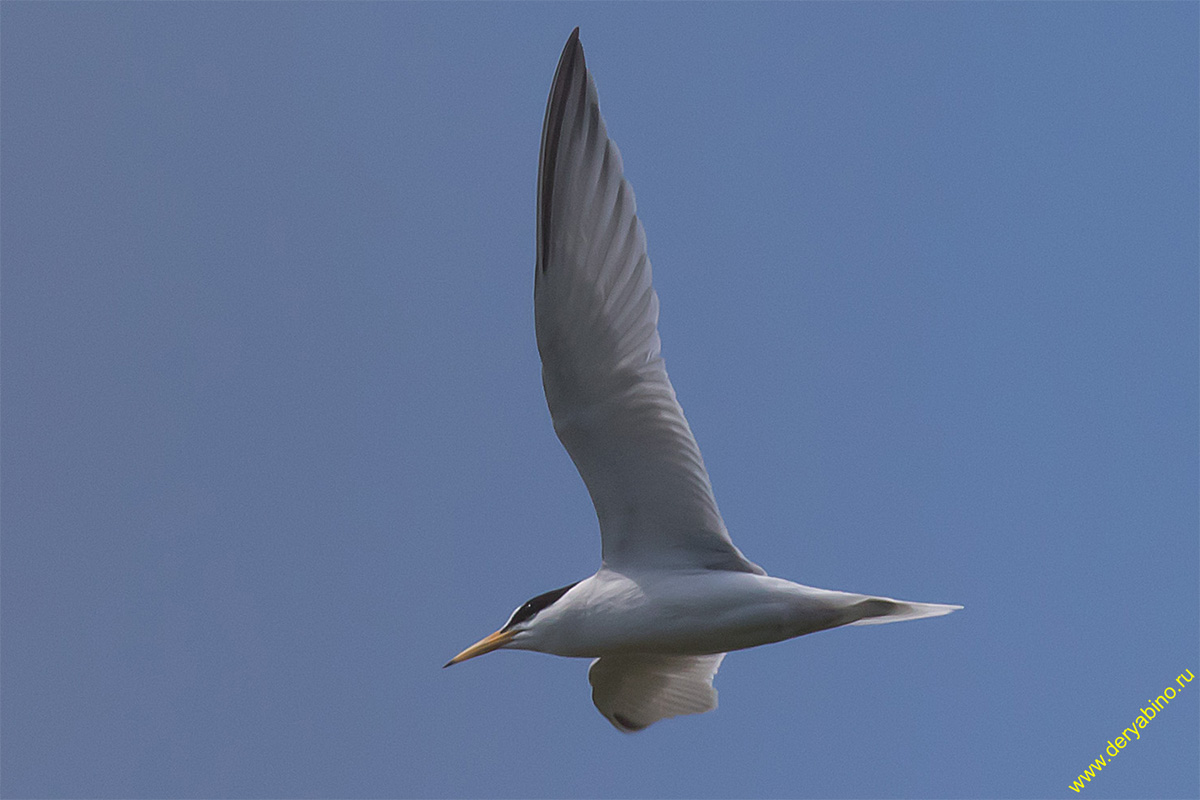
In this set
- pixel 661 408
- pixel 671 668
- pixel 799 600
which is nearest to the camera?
pixel 799 600

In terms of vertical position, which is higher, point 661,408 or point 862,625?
point 661,408

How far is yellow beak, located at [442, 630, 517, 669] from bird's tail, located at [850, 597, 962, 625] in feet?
5.60

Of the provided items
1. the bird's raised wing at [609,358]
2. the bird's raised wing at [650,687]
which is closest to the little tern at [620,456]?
the bird's raised wing at [609,358]

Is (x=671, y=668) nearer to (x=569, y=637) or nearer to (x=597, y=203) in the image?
(x=569, y=637)

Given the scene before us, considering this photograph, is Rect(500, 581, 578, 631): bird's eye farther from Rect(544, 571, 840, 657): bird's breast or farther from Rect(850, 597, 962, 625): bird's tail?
Rect(850, 597, 962, 625): bird's tail

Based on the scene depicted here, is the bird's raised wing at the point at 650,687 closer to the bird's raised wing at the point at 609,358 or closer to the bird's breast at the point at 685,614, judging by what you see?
the bird's breast at the point at 685,614

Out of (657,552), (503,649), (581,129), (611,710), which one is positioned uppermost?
(581,129)

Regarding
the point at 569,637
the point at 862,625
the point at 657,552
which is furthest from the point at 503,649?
the point at 862,625

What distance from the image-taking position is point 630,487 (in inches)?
223

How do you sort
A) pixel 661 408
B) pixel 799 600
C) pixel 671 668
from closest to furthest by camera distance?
1. pixel 799 600
2. pixel 661 408
3. pixel 671 668

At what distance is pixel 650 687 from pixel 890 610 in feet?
5.67

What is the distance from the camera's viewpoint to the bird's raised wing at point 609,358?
535 cm

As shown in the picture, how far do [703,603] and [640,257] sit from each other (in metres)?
1.64

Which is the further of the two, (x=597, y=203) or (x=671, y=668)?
(x=671, y=668)
